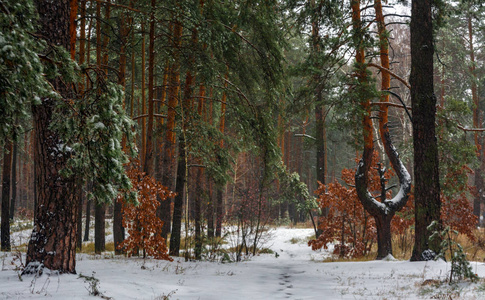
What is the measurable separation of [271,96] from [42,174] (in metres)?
5.38

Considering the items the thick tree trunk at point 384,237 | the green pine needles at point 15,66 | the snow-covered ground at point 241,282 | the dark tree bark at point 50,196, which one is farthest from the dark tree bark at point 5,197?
the thick tree trunk at point 384,237

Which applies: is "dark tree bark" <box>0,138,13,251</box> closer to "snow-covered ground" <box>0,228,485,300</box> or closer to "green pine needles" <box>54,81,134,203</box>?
"snow-covered ground" <box>0,228,485,300</box>

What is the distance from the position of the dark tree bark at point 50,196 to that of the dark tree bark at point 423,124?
6.62 m

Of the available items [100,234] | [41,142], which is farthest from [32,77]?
[100,234]

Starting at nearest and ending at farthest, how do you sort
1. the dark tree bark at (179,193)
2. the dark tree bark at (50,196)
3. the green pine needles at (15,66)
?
1. the green pine needles at (15,66)
2. the dark tree bark at (50,196)
3. the dark tree bark at (179,193)

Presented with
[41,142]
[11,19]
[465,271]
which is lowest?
[465,271]

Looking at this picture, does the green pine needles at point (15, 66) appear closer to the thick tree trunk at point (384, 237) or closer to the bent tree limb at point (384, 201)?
the bent tree limb at point (384, 201)

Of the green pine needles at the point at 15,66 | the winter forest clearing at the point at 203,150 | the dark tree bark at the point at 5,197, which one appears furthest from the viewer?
the dark tree bark at the point at 5,197

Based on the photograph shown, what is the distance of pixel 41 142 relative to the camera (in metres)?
5.11

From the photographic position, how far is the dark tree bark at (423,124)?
7707 mm

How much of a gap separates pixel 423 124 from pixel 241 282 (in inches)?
196

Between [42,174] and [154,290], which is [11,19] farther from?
[154,290]

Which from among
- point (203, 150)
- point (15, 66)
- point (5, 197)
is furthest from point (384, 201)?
point (5, 197)

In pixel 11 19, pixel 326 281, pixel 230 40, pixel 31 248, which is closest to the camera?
pixel 11 19
